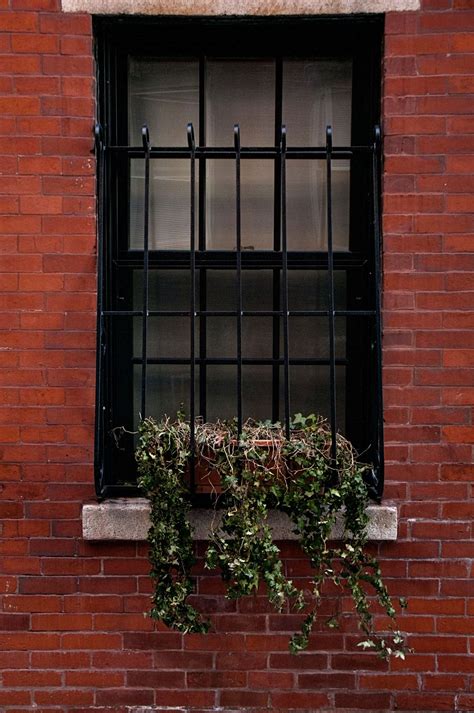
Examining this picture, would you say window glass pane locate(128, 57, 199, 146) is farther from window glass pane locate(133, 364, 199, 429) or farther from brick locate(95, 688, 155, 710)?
brick locate(95, 688, 155, 710)

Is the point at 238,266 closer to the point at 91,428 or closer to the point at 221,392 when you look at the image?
the point at 221,392

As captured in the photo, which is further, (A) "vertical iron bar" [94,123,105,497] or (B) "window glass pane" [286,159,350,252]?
(B) "window glass pane" [286,159,350,252]

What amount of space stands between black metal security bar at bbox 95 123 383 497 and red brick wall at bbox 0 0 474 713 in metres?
0.08

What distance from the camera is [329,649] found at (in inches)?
129

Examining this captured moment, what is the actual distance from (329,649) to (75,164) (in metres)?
2.50

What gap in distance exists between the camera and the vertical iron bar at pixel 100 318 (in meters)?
3.15

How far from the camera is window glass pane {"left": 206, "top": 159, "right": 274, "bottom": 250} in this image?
3.49 meters

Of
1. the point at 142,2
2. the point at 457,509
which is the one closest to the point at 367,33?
the point at 142,2

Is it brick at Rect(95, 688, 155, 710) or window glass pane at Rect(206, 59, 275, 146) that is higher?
window glass pane at Rect(206, 59, 275, 146)

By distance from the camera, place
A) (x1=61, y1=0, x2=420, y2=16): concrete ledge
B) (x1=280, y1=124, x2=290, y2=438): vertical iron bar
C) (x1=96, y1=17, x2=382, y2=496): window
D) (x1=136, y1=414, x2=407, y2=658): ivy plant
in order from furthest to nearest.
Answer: (x1=96, y1=17, x2=382, y2=496): window < (x1=61, y1=0, x2=420, y2=16): concrete ledge < (x1=280, y1=124, x2=290, y2=438): vertical iron bar < (x1=136, y1=414, x2=407, y2=658): ivy plant

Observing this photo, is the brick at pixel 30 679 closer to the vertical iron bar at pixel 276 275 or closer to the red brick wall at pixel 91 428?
the red brick wall at pixel 91 428

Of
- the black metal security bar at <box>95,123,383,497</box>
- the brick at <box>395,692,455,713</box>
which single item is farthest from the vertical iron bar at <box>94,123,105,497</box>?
the brick at <box>395,692,455,713</box>

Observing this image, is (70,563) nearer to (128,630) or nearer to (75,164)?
(128,630)

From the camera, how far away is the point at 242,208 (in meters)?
3.50
